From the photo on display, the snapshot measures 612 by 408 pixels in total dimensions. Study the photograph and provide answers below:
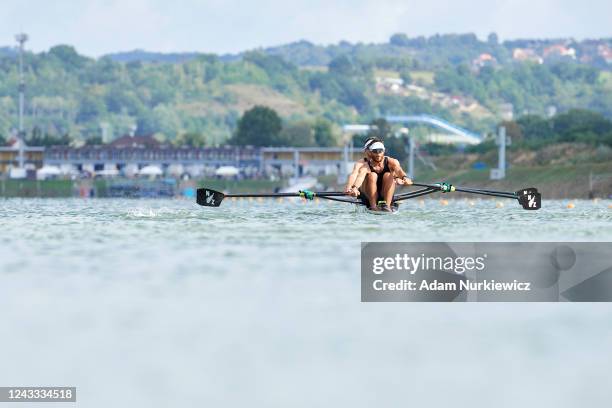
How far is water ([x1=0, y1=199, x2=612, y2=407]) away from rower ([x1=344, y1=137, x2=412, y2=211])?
1296 cm

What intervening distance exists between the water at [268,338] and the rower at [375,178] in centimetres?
1296

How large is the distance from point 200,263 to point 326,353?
10387 mm

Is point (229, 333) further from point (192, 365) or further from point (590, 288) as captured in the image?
point (590, 288)

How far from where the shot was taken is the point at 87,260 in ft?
96.9

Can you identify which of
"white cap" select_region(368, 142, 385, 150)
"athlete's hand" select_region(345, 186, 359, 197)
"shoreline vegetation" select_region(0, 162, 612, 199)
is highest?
"white cap" select_region(368, 142, 385, 150)

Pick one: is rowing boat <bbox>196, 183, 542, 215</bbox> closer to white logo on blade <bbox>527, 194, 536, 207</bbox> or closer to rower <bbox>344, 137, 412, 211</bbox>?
white logo on blade <bbox>527, 194, 536, 207</bbox>

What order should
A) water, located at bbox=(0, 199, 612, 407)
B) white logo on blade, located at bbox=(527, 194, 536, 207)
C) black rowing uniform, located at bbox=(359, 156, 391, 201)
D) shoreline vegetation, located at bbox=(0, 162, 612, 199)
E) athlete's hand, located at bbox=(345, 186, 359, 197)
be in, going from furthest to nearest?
1. shoreline vegetation, located at bbox=(0, 162, 612, 199)
2. white logo on blade, located at bbox=(527, 194, 536, 207)
3. black rowing uniform, located at bbox=(359, 156, 391, 201)
4. athlete's hand, located at bbox=(345, 186, 359, 197)
5. water, located at bbox=(0, 199, 612, 407)

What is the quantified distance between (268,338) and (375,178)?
2491 cm

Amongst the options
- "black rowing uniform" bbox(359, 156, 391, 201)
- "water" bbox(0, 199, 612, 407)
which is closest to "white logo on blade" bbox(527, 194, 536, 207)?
"black rowing uniform" bbox(359, 156, 391, 201)

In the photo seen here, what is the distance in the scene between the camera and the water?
663 inches

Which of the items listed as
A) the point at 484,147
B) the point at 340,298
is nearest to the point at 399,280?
the point at 340,298

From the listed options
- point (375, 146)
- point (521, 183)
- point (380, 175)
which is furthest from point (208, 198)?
point (521, 183)

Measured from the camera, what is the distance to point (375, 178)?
1738 inches

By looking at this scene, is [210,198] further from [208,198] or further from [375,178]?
[375,178]
